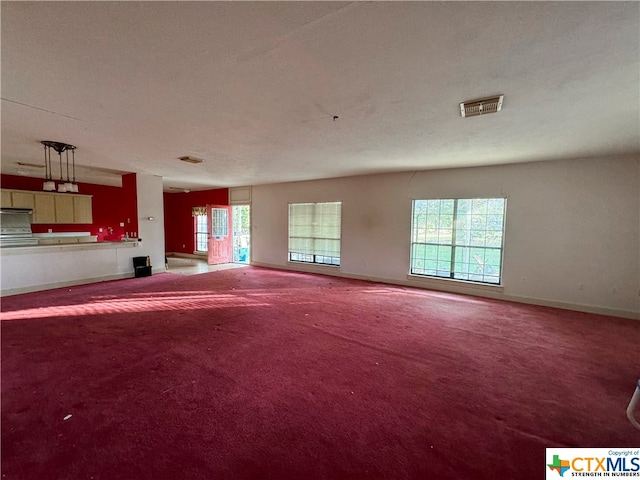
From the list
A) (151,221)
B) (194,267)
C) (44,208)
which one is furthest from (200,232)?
(44,208)

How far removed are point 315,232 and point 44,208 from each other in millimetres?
7395

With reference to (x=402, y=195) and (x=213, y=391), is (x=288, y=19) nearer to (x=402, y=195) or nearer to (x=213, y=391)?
(x=213, y=391)

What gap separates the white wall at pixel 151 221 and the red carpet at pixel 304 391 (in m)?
2.97

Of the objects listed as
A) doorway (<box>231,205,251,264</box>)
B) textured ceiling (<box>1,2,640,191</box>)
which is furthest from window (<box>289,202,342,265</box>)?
textured ceiling (<box>1,2,640,191</box>)

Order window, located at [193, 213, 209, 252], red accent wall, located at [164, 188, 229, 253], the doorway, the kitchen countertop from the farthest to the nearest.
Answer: window, located at [193, 213, 209, 252] → red accent wall, located at [164, 188, 229, 253] → the doorway → the kitchen countertop

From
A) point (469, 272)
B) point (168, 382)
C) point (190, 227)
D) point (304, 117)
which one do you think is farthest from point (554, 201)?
point (190, 227)

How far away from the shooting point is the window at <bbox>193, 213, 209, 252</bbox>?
408 inches

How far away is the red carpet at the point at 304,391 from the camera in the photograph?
1.58m

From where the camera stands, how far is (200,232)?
411 inches

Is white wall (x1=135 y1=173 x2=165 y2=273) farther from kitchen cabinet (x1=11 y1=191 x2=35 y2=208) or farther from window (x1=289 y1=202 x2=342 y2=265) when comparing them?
window (x1=289 y1=202 x2=342 y2=265)

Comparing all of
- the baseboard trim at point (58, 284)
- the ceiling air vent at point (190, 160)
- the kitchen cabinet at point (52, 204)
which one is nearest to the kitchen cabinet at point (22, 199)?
the kitchen cabinet at point (52, 204)

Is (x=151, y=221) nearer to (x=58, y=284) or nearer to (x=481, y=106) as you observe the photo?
(x=58, y=284)

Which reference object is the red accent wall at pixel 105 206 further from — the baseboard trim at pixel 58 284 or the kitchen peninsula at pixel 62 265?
the baseboard trim at pixel 58 284

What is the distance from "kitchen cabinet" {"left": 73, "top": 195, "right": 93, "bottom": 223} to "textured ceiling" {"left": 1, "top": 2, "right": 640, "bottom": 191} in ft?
16.0
